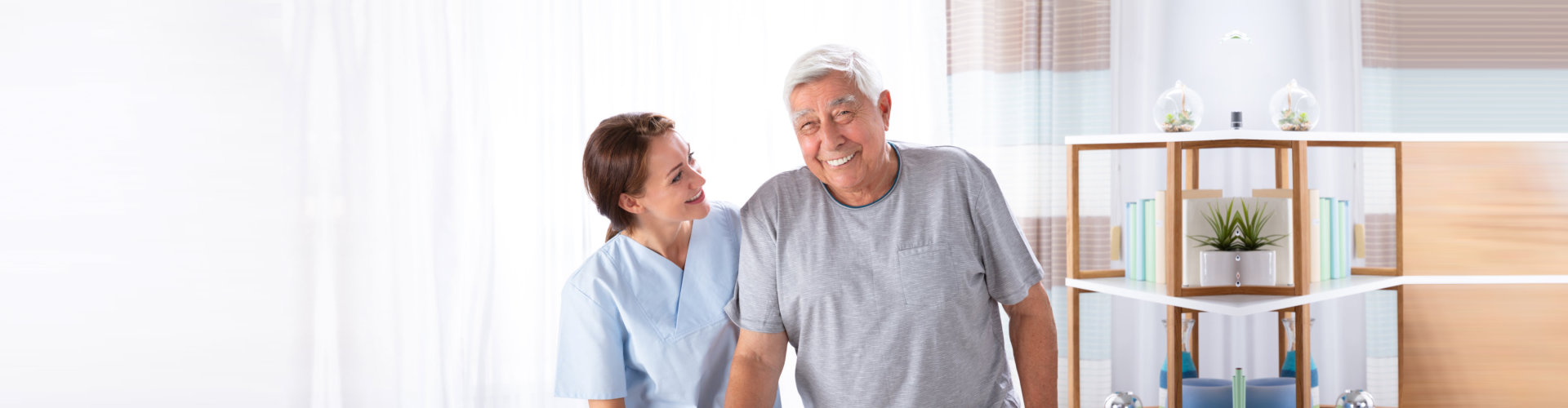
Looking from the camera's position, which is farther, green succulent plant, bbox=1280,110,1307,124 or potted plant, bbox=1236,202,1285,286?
green succulent plant, bbox=1280,110,1307,124

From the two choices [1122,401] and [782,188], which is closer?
[782,188]

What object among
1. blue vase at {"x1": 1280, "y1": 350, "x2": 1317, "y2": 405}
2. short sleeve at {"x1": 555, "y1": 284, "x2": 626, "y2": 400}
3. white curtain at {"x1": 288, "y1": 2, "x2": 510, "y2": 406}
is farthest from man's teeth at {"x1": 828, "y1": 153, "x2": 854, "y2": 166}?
white curtain at {"x1": 288, "y1": 2, "x2": 510, "y2": 406}

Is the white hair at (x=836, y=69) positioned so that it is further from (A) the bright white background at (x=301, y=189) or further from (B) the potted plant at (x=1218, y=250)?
(A) the bright white background at (x=301, y=189)

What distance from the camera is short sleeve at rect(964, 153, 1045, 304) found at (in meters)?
1.40

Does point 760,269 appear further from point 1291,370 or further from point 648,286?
point 1291,370

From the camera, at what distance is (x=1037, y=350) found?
144 cm

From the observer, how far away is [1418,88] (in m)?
2.90

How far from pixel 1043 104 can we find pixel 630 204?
5.97ft

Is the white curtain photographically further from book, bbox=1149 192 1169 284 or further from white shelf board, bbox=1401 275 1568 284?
white shelf board, bbox=1401 275 1568 284

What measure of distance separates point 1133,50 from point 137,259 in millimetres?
3096

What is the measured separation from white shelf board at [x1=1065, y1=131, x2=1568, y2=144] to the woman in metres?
1.05

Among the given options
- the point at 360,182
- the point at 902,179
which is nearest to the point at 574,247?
the point at 360,182

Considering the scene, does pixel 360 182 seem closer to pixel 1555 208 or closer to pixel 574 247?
pixel 574 247

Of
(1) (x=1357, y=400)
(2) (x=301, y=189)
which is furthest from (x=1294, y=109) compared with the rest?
(2) (x=301, y=189)
